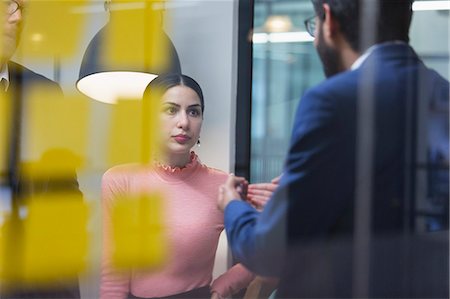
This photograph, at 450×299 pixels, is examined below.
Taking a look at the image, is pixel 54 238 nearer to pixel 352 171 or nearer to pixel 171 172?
pixel 171 172

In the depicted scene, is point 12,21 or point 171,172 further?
point 12,21

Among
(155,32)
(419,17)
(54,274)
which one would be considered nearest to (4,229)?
(54,274)

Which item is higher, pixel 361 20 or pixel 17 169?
pixel 361 20

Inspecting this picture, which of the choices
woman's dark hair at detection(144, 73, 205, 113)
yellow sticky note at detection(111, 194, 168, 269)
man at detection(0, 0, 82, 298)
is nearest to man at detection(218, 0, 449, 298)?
yellow sticky note at detection(111, 194, 168, 269)

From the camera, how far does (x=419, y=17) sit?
106 inches

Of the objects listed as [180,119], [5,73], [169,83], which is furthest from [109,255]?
[5,73]

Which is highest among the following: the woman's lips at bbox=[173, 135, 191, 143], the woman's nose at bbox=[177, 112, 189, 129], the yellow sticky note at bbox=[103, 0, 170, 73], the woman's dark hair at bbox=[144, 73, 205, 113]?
the yellow sticky note at bbox=[103, 0, 170, 73]

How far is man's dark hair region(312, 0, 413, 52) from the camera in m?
2.63

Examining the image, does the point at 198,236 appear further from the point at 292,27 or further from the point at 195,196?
the point at 292,27

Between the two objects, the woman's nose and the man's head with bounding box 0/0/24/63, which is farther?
the man's head with bounding box 0/0/24/63

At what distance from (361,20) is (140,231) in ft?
3.54

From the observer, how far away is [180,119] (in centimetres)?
266

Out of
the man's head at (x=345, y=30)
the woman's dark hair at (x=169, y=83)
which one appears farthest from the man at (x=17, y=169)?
the man's head at (x=345, y=30)

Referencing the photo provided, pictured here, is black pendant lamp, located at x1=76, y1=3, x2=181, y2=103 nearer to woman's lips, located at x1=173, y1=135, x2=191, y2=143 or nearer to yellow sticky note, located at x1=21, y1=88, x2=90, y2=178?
yellow sticky note, located at x1=21, y1=88, x2=90, y2=178
